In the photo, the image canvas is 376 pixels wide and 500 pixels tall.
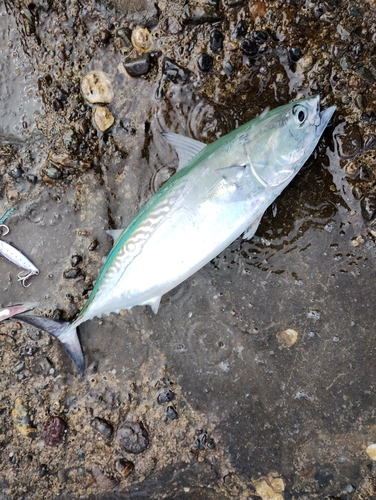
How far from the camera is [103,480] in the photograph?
322 cm

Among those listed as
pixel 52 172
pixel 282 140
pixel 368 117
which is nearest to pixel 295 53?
pixel 368 117

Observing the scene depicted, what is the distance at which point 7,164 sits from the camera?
3350mm

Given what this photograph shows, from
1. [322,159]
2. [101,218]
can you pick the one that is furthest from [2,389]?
[322,159]

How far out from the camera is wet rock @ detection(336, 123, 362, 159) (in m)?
2.92

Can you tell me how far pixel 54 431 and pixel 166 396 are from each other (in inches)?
38.8

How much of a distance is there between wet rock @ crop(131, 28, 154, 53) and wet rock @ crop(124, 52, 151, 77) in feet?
0.18

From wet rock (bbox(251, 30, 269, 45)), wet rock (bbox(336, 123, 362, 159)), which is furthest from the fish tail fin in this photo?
wet rock (bbox(251, 30, 269, 45))

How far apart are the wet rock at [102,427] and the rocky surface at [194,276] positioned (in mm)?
25

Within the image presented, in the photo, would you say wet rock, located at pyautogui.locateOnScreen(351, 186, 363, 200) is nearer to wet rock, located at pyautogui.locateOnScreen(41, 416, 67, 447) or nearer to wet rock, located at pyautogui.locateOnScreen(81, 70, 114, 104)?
wet rock, located at pyautogui.locateOnScreen(81, 70, 114, 104)

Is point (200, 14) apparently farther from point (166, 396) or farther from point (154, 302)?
point (166, 396)

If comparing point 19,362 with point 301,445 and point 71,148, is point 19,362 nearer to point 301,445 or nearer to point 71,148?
point 71,148

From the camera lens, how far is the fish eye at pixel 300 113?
2.52 metres

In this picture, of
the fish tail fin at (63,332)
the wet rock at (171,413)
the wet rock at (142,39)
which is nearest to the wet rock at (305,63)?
the wet rock at (142,39)

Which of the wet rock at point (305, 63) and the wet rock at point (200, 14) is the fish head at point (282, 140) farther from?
the wet rock at point (200, 14)
